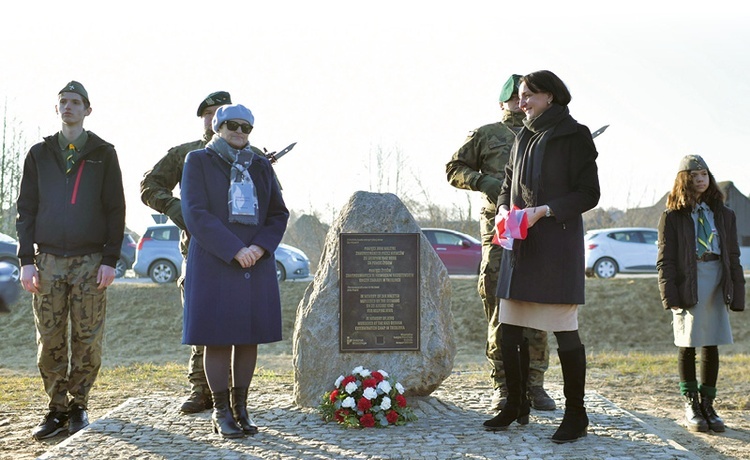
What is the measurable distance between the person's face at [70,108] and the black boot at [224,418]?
205cm

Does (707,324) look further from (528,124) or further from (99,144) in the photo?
(99,144)

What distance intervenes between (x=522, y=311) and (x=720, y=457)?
5.10 ft

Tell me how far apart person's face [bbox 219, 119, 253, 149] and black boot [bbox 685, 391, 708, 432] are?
3509 millimetres

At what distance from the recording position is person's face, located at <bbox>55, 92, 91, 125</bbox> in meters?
5.55

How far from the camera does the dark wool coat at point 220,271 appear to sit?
15.8ft

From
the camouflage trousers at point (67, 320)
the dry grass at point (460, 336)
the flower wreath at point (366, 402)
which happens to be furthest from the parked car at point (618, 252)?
the camouflage trousers at point (67, 320)

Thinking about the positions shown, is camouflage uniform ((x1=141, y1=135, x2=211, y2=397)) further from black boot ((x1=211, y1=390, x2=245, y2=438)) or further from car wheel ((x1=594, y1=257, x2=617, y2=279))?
car wheel ((x1=594, y1=257, x2=617, y2=279))

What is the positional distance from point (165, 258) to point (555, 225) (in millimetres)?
13107

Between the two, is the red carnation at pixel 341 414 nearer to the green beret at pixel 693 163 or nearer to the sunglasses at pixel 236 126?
the sunglasses at pixel 236 126

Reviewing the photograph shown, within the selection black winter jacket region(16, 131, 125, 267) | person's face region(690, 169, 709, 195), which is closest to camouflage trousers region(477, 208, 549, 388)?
person's face region(690, 169, 709, 195)

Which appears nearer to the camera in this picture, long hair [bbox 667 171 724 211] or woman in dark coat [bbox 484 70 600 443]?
woman in dark coat [bbox 484 70 600 443]

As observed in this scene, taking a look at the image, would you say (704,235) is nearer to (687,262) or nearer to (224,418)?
(687,262)

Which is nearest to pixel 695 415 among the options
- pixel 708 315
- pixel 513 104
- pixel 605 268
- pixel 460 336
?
pixel 708 315

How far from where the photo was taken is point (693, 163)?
231 inches
